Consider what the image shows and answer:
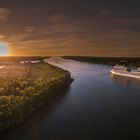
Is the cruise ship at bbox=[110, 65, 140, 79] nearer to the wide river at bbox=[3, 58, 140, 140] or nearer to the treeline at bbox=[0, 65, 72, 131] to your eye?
the wide river at bbox=[3, 58, 140, 140]

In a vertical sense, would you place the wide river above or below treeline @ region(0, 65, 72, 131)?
below

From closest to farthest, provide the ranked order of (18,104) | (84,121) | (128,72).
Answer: (18,104)
(84,121)
(128,72)

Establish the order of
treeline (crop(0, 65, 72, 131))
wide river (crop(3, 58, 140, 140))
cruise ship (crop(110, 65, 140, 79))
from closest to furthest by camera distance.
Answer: wide river (crop(3, 58, 140, 140))
treeline (crop(0, 65, 72, 131))
cruise ship (crop(110, 65, 140, 79))

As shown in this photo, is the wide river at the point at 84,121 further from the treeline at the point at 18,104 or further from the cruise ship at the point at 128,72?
the cruise ship at the point at 128,72

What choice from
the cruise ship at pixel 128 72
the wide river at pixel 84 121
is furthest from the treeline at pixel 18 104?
the cruise ship at pixel 128 72

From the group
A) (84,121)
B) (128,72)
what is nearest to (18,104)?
(84,121)

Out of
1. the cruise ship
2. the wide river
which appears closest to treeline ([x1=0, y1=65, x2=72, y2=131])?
the wide river

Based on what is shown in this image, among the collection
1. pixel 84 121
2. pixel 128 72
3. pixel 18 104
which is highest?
pixel 18 104

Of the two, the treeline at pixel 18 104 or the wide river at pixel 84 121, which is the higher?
the treeline at pixel 18 104

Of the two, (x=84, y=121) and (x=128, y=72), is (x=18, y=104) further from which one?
(x=128, y=72)

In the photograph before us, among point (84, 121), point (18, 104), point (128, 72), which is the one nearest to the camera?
point (18, 104)

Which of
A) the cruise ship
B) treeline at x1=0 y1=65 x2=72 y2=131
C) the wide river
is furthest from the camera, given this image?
the cruise ship

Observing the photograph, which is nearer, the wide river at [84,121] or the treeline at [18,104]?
the wide river at [84,121]

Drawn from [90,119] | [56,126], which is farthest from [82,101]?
[56,126]
